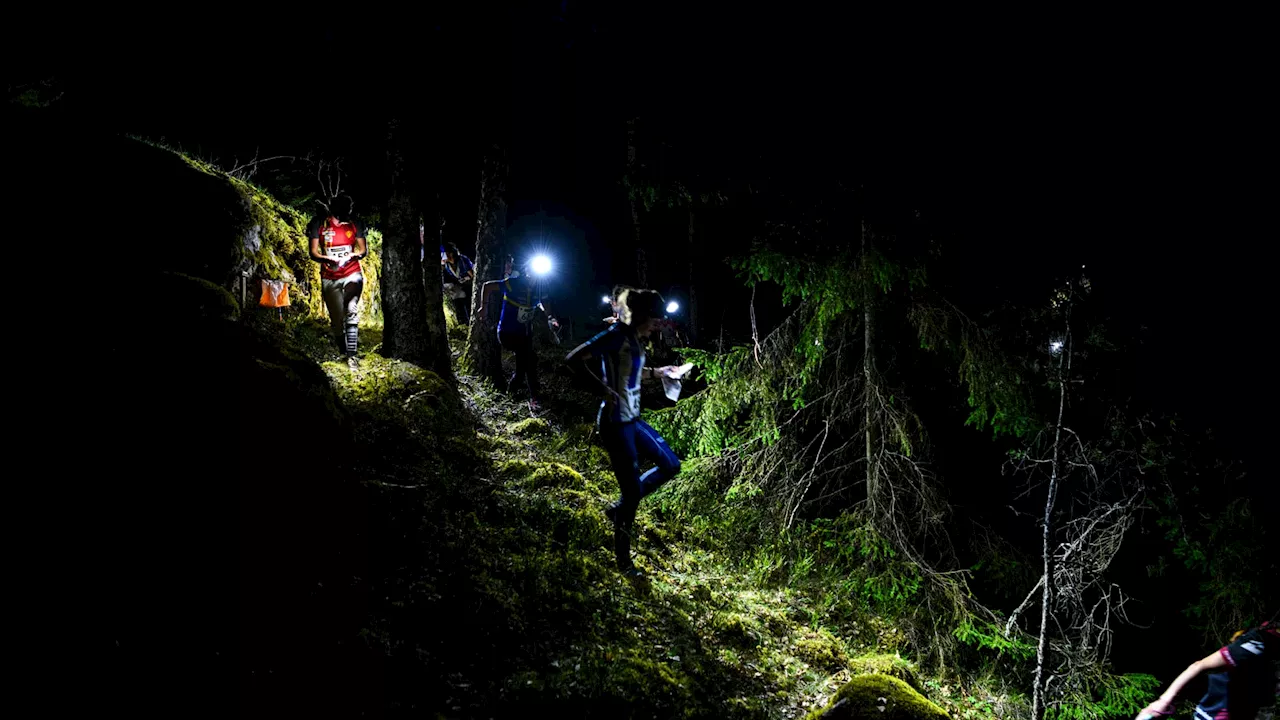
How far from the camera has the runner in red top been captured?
7910mm

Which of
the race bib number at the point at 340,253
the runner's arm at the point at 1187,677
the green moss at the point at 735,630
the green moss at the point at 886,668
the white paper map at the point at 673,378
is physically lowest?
the green moss at the point at 886,668

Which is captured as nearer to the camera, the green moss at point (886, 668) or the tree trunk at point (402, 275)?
the green moss at point (886, 668)

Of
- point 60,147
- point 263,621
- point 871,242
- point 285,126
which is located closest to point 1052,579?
point 871,242

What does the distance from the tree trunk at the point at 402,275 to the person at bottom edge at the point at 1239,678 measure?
8.71m

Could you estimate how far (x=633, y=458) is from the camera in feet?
16.7

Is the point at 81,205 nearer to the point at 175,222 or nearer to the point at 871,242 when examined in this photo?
the point at 175,222

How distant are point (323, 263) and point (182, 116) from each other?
911 centimetres

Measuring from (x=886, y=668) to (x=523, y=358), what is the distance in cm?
761

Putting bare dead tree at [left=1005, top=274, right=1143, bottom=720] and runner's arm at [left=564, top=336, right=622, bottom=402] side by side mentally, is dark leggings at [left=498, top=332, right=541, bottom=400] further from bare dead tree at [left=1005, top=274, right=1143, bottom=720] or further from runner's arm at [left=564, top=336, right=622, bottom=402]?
bare dead tree at [left=1005, top=274, right=1143, bottom=720]

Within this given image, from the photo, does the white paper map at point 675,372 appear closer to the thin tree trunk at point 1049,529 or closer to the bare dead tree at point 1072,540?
the bare dead tree at point 1072,540

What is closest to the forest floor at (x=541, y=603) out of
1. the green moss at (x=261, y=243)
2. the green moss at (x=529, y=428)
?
the green moss at (x=529, y=428)

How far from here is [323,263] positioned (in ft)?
26.3

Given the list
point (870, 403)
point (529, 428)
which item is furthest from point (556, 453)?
point (870, 403)

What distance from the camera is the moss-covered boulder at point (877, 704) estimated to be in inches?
145
